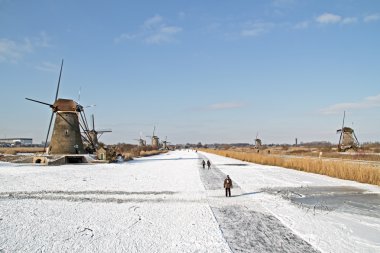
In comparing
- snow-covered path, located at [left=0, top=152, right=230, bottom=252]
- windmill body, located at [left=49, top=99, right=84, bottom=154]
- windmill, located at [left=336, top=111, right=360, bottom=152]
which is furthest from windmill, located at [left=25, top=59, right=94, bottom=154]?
windmill, located at [left=336, top=111, right=360, bottom=152]

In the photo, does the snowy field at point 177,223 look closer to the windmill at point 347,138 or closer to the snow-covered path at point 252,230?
the snow-covered path at point 252,230

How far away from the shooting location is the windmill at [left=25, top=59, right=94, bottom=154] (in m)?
Result: 35.2

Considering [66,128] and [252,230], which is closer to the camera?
[252,230]

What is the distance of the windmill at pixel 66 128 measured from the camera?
3519 centimetres

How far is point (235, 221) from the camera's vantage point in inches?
376

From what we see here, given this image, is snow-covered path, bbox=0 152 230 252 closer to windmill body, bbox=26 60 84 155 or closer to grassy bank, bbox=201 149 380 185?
grassy bank, bbox=201 149 380 185

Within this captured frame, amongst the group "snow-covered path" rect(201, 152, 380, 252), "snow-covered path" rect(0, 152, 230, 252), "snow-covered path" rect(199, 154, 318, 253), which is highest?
"snow-covered path" rect(201, 152, 380, 252)

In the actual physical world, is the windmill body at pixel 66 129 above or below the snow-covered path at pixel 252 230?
above

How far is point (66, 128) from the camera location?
117 feet

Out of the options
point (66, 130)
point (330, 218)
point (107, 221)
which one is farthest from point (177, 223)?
point (66, 130)

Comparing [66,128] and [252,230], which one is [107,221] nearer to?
[252,230]

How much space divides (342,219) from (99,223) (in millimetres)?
6858

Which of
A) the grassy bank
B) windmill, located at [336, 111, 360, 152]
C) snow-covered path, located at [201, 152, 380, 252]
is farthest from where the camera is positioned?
windmill, located at [336, 111, 360, 152]

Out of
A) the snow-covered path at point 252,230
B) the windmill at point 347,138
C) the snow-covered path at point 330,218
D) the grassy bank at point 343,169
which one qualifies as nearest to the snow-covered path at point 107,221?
the snow-covered path at point 252,230
